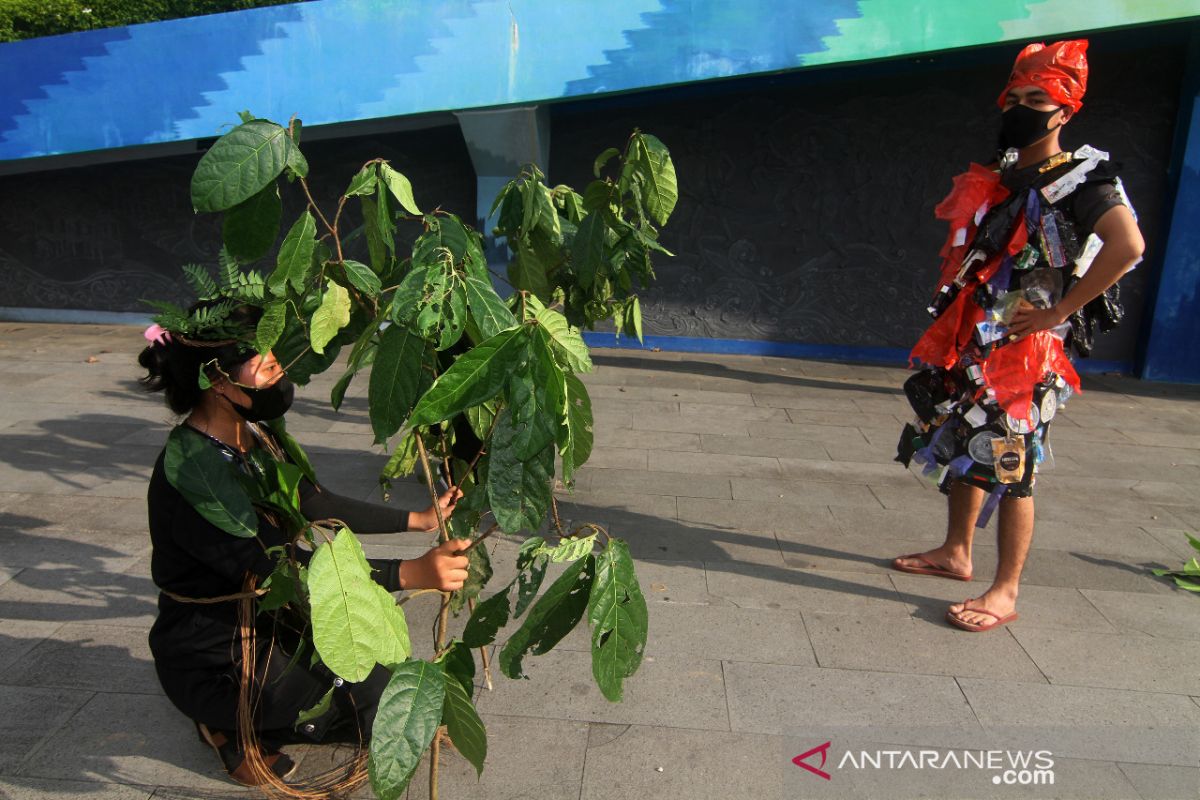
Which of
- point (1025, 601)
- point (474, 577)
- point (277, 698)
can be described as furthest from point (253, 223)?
point (1025, 601)

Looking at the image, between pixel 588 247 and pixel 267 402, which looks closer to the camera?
pixel 267 402

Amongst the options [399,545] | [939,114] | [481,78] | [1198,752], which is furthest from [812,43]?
[1198,752]

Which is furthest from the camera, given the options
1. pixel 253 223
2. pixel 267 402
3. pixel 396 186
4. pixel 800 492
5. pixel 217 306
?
pixel 800 492

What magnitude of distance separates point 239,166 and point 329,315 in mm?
Answer: 311

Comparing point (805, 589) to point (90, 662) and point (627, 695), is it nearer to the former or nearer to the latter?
point (627, 695)

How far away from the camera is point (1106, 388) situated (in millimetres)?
7504

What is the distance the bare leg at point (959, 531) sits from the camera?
3.42 metres

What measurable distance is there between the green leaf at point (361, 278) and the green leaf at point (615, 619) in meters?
0.62

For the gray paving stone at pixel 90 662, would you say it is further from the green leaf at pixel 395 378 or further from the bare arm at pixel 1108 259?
the bare arm at pixel 1108 259

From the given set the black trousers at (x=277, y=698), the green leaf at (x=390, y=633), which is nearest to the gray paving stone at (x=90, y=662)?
the black trousers at (x=277, y=698)

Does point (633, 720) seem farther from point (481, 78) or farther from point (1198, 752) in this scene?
point (481, 78)

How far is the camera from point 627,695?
270 cm

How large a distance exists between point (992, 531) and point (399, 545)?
2.83 metres

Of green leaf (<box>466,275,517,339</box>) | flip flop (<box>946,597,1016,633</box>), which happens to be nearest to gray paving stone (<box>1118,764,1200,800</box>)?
flip flop (<box>946,597,1016,633</box>)
